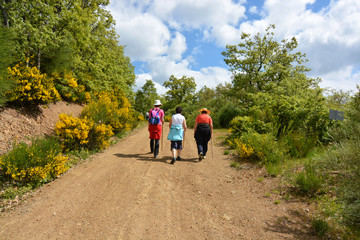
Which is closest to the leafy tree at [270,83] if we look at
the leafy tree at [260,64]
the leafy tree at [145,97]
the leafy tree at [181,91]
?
the leafy tree at [260,64]

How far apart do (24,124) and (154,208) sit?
6.59 meters

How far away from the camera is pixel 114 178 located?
5.26m

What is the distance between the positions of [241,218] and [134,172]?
3.16 m

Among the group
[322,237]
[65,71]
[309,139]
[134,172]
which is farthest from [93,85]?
[322,237]

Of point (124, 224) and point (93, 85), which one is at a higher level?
point (93, 85)

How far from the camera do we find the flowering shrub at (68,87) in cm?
1102

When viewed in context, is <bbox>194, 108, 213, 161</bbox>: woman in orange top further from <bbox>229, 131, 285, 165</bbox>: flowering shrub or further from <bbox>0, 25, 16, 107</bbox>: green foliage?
<bbox>0, 25, 16, 107</bbox>: green foliage

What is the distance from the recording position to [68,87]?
38.1 ft

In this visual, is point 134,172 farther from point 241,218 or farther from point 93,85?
point 93,85

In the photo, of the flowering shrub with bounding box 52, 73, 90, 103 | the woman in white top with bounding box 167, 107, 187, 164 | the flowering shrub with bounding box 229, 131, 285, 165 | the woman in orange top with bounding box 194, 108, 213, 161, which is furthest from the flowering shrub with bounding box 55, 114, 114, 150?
the flowering shrub with bounding box 229, 131, 285, 165

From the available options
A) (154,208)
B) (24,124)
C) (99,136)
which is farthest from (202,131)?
(24,124)

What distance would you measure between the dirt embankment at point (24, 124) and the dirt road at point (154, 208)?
250cm

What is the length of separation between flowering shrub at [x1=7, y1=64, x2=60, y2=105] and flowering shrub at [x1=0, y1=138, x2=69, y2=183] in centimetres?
302

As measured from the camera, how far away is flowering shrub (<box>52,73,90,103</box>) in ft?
36.1
